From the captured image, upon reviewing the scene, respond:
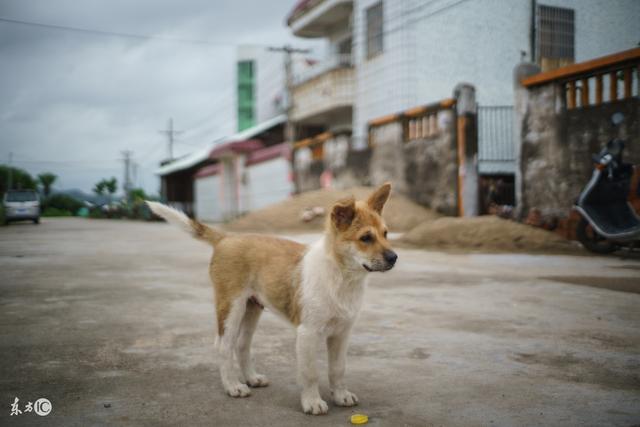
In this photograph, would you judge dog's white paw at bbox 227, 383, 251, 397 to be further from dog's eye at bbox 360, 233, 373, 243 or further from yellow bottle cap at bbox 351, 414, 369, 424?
dog's eye at bbox 360, 233, 373, 243

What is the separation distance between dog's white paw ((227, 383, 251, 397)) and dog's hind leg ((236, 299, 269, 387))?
0.19 meters

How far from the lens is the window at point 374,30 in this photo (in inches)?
677

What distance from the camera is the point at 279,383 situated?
313 cm

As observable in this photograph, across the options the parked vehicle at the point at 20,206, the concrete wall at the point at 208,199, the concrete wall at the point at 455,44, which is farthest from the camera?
the concrete wall at the point at 208,199

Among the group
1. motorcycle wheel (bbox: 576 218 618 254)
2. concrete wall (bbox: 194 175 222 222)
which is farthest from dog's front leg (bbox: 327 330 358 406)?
concrete wall (bbox: 194 175 222 222)

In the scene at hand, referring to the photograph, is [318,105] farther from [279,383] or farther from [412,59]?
[279,383]

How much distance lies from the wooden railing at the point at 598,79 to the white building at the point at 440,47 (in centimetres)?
28

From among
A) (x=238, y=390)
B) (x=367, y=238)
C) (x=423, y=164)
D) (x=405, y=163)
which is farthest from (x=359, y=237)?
(x=405, y=163)

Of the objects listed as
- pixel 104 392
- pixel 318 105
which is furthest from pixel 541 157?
pixel 318 105

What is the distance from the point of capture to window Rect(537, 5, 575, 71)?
769 cm

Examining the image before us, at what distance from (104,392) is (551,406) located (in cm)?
234

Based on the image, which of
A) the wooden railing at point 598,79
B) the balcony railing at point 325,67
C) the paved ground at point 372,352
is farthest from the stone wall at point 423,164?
the paved ground at point 372,352

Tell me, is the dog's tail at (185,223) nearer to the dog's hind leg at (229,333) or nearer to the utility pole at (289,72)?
the dog's hind leg at (229,333)

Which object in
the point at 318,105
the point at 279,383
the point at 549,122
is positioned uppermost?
the point at 318,105
